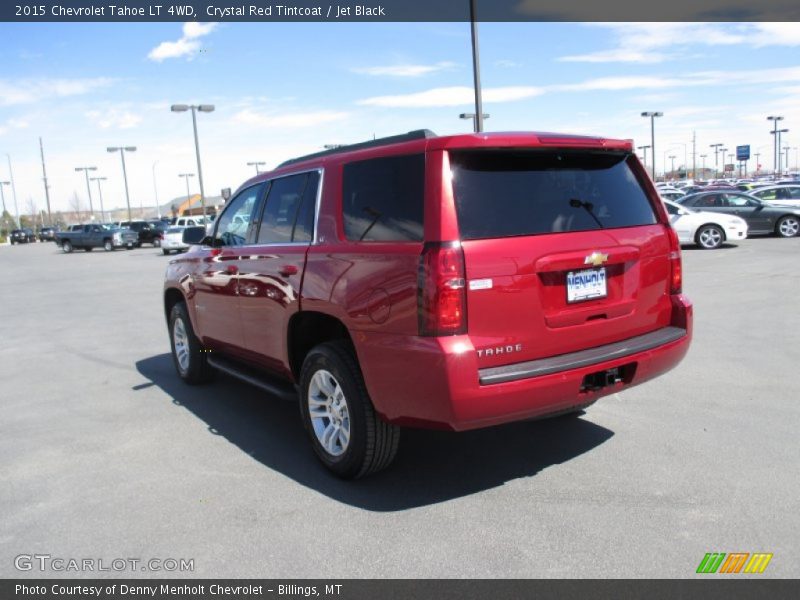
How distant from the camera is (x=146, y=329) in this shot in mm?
10000

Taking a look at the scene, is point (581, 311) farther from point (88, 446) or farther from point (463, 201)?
point (88, 446)

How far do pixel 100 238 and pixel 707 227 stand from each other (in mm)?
35273

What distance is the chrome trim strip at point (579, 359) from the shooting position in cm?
335

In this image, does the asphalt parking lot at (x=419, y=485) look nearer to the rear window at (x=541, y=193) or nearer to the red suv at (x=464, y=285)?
the red suv at (x=464, y=285)

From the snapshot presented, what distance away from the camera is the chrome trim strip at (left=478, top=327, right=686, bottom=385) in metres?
3.35

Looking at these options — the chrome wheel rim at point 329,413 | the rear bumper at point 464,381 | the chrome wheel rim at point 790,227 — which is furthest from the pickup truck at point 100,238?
the rear bumper at point 464,381

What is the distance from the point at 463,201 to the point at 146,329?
25.7 feet

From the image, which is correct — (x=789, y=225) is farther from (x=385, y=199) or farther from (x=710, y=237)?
(x=385, y=199)

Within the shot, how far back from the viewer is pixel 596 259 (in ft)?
12.0

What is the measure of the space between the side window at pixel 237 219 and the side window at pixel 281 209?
278 millimetres

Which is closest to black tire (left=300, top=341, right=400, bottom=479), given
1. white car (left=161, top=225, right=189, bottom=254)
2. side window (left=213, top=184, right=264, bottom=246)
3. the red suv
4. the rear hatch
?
the red suv
